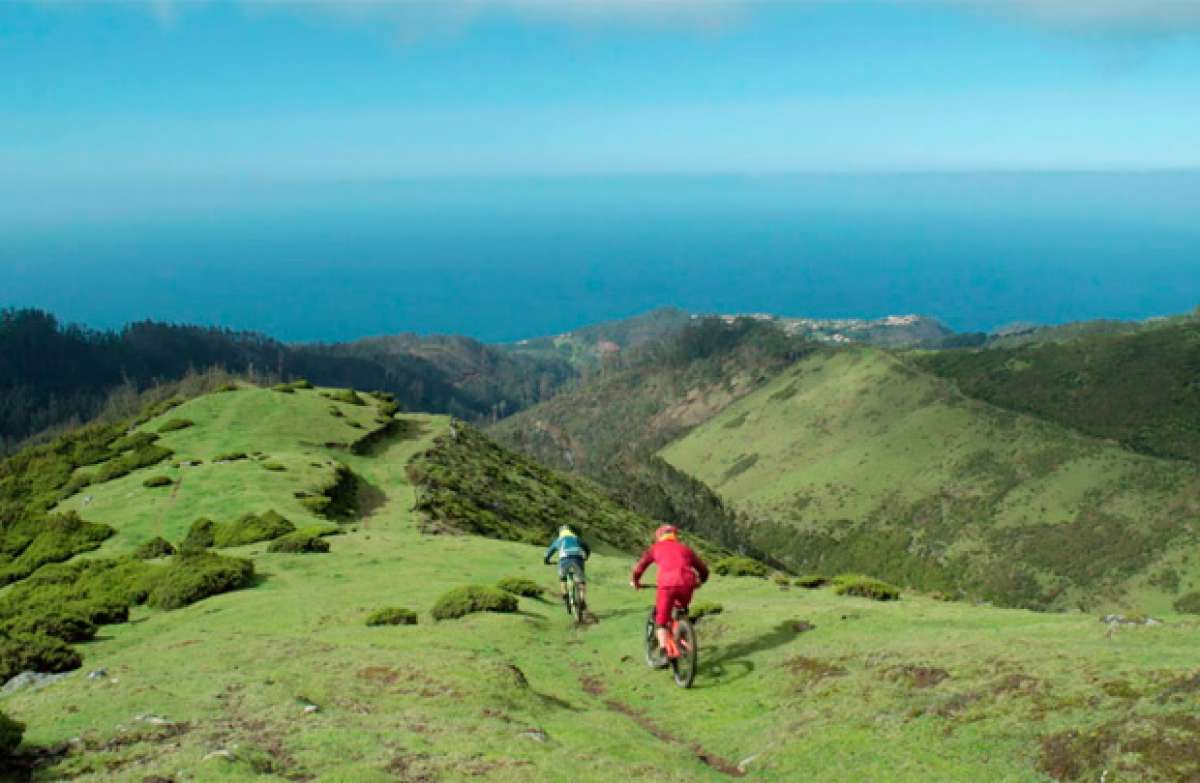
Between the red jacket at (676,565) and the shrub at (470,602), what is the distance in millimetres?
8296

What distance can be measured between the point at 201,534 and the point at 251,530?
344cm

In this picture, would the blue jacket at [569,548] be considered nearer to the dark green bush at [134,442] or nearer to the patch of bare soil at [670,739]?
the patch of bare soil at [670,739]

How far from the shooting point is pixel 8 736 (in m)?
10.9

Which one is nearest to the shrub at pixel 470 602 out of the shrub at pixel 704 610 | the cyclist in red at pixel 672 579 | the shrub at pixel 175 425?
the shrub at pixel 704 610

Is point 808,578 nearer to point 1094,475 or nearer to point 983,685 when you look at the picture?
point 983,685

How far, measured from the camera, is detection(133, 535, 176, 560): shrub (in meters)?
35.7

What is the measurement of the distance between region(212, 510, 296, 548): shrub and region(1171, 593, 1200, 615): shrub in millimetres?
153617

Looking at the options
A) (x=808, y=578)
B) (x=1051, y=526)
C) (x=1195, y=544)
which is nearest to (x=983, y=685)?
(x=808, y=578)

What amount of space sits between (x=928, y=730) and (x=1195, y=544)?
175m

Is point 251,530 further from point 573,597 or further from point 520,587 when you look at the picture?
point 573,597

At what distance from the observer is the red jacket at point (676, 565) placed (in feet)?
57.0

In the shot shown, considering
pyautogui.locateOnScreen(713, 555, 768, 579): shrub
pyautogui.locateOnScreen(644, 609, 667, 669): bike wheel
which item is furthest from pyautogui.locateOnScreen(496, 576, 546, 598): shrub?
pyautogui.locateOnScreen(713, 555, 768, 579): shrub

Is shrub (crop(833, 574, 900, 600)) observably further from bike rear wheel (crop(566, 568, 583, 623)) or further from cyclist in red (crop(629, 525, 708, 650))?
cyclist in red (crop(629, 525, 708, 650))

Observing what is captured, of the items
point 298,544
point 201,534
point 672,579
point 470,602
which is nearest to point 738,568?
point 470,602
